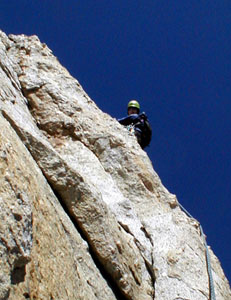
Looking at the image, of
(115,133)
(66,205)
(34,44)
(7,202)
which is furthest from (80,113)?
(7,202)

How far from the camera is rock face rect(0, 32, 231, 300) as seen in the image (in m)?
3.77

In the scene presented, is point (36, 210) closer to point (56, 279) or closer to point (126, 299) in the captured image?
point (56, 279)

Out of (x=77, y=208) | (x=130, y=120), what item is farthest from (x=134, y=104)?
(x=77, y=208)

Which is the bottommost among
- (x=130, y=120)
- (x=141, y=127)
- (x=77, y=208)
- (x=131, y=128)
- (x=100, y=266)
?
(x=100, y=266)

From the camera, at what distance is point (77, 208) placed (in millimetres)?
5527

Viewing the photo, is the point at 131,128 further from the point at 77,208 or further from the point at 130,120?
the point at 77,208

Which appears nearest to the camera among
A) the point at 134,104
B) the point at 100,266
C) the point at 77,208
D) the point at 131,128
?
the point at 100,266

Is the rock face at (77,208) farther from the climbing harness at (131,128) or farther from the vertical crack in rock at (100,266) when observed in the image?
the climbing harness at (131,128)

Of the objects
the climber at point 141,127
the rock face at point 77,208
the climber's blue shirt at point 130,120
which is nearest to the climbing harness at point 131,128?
the climber at point 141,127

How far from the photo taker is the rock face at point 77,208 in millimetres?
3766

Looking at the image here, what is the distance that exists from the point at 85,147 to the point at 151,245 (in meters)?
2.19

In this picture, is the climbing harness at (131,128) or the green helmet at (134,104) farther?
the green helmet at (134,104)

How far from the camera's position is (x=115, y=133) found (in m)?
8.83

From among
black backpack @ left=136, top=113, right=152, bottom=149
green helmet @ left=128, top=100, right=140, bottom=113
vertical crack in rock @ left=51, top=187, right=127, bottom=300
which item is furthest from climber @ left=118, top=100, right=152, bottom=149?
vertical crack in rock @ left=51, top=187, right=127, bottom=300
